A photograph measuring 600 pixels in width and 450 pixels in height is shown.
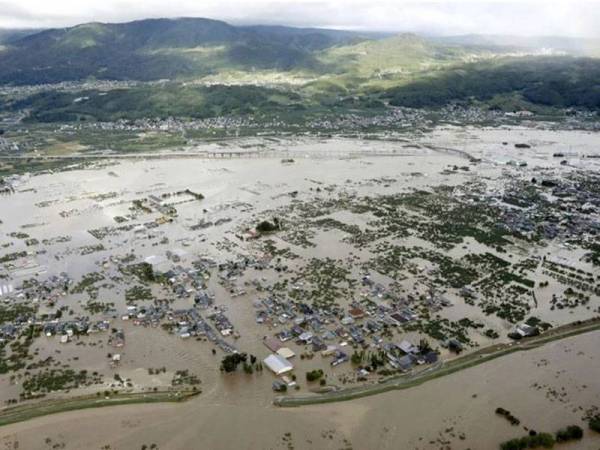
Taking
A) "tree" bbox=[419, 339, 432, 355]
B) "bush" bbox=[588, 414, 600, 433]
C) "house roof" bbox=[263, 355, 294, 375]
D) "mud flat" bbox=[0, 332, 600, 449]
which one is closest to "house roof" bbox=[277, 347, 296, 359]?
"house roof" bbox=[263, 355, 294, 375]

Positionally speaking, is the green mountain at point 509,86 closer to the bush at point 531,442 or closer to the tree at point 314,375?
the tree at point 314,375

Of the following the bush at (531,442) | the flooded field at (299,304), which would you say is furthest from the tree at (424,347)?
the bush at (531,442)

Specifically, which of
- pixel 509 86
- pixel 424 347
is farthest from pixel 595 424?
pixel 509 86

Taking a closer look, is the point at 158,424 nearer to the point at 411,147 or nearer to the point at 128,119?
the point at 411,147

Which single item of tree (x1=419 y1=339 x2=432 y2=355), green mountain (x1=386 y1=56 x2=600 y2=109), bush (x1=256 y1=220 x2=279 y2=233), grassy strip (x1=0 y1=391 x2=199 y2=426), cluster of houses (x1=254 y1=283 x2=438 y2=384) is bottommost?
grassy strip (x1=0 y1=391 x2=199 y2=426)

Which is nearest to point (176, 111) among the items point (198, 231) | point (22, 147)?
point (22, 147)

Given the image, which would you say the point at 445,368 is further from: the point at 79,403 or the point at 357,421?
the point at 79,403

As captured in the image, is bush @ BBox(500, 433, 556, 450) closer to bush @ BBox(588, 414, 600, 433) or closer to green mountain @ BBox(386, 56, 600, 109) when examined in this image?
bush @ BBox(588, 414, 600, 433)
